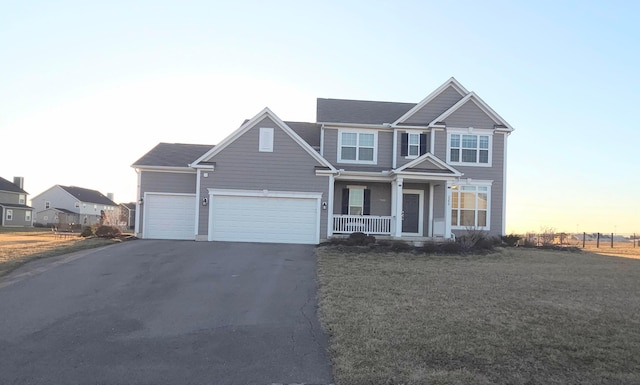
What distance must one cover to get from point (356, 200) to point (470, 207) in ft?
17.5

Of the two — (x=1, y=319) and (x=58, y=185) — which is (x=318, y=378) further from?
(x=58, y=185)

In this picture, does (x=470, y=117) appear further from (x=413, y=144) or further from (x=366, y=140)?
(x=366, y=140)

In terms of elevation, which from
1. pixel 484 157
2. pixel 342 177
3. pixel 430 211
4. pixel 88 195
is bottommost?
pixel 430 211

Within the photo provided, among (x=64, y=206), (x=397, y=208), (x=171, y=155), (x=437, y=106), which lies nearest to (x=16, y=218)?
(x=64, y=206)

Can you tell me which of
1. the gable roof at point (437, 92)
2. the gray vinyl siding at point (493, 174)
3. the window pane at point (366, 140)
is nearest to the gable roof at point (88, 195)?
the window pane at point (366, 140)

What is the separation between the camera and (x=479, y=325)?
8.16 meters

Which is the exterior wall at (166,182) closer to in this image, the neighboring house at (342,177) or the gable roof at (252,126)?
the neighboring house at (342,177)

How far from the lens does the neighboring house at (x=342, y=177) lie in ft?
68.9

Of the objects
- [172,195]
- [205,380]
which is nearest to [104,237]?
[172,195]

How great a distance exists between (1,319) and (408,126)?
1880 cm

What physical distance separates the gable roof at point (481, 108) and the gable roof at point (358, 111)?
7.51 ft

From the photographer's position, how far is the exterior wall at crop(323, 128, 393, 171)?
2381 centimetres

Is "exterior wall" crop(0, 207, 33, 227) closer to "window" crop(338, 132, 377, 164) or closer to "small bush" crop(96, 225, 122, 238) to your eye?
"small bush" crop(96, 225, 122, 238)

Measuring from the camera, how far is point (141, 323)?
848cm
